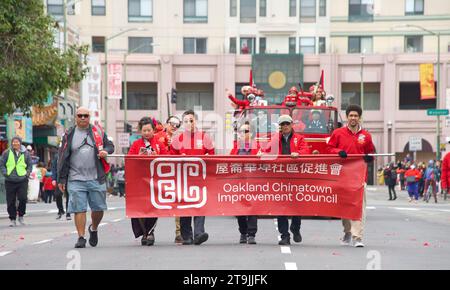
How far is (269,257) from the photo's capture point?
1382 cm

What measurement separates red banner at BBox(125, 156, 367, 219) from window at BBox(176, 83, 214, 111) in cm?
5761

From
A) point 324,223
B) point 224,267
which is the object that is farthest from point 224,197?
point 324,223

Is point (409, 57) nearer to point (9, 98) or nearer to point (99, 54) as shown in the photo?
point (99, 54)

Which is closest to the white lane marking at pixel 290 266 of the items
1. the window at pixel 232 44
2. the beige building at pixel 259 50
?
the beige building at pixel 259 50

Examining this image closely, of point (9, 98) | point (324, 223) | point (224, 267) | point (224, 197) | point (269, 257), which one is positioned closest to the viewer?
point (224, 267)

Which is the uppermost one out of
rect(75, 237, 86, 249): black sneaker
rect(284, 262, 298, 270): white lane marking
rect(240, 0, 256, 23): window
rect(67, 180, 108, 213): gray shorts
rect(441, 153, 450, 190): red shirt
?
rect(240, 0, 256, 23): window

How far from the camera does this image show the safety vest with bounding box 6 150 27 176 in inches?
927

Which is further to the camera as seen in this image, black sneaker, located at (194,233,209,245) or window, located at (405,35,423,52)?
window, located at (405,35,423,52)

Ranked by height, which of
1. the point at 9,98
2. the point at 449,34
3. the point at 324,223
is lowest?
the point at 324,223

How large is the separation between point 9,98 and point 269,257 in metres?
16.9

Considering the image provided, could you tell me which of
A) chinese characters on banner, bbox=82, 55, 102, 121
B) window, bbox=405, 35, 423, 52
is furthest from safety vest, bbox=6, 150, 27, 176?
window, bbox=405, 35, 423, 52

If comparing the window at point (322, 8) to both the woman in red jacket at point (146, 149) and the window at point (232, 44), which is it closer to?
the window at point (232, 44)

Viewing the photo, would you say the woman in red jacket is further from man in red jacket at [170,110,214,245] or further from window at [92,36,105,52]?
window at [92,36,105,52]

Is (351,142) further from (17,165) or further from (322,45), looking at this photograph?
(322,45)
